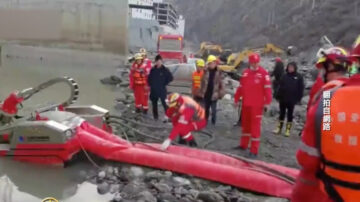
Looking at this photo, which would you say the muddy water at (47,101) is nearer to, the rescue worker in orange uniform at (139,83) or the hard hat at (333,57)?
the rescue worker in orange uniform at (139,83)

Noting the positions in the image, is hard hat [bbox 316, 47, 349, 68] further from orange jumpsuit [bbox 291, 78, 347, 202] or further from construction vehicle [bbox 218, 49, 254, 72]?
construction vehicle [bbox 218, 49, 254, 72]

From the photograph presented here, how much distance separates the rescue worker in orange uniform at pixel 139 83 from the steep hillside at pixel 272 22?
788 inches

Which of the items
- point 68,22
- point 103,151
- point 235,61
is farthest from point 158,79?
point 68,22

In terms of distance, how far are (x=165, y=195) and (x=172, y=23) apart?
163 feet

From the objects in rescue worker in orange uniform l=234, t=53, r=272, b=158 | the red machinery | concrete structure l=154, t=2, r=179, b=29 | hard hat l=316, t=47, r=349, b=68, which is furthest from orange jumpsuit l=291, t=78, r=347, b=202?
concrete structure l=154, t=2, r=179, b=29

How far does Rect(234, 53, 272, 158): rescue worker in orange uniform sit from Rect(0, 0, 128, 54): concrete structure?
23.0 metres

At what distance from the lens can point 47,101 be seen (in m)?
12.3

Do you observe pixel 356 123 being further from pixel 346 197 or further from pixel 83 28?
pixel 83 28

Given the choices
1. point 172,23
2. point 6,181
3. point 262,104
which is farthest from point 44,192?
point 172,23

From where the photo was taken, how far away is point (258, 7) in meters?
57.1

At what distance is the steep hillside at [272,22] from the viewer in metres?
32.2

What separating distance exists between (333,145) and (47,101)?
37.2 ft

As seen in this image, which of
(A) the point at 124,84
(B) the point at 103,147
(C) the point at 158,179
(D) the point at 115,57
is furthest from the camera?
(D) the point at 115,57

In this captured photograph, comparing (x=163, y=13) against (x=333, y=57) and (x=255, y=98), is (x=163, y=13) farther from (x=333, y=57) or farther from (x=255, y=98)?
(x=333, y=57)
